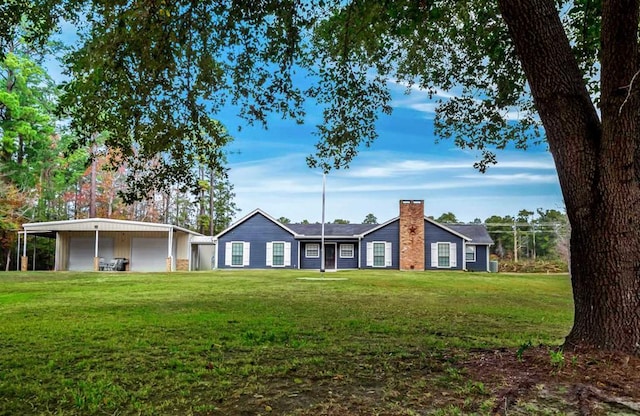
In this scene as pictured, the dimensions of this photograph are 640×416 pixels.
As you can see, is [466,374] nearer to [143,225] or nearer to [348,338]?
[348,338]

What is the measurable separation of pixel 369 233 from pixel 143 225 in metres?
13.0

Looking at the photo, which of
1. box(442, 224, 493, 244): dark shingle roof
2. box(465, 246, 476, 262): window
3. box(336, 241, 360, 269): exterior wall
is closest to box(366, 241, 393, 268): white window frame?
box(336, 241, 360, 269): exterior wall

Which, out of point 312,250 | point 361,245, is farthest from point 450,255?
point 312,250

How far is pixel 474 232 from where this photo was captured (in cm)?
2981

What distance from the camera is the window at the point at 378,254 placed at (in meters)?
27.9

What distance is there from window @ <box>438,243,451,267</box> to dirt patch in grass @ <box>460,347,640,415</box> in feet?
78.8

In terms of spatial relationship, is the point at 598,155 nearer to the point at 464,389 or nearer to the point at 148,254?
the point at 464,389

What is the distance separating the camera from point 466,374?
11.6ft

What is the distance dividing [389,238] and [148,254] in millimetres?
14396

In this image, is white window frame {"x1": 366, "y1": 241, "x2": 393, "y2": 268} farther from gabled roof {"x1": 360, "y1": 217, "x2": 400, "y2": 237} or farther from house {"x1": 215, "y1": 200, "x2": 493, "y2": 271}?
gabled roof {"x1": 360, "y1": 217, "x2": 400, "y2": 237}

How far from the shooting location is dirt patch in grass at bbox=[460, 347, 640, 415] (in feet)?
9.14

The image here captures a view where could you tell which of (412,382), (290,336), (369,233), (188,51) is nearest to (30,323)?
(290,336)

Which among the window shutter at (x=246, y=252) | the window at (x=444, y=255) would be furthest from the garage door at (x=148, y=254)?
the window at (x=444, y=255)

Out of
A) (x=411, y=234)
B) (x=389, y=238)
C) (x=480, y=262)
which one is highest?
(x=411, y=234)
